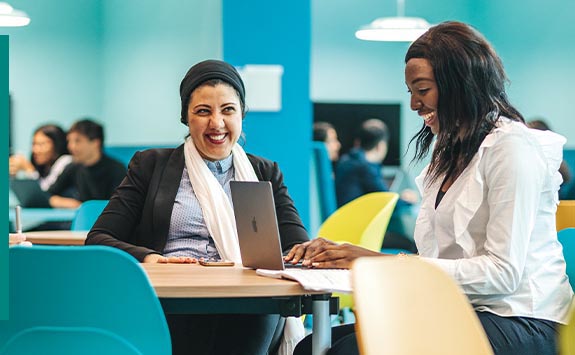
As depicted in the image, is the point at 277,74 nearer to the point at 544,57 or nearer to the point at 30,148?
the point at 30,148

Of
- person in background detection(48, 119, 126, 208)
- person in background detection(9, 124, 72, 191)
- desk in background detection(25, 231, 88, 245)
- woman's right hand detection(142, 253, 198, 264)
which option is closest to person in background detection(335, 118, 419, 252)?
person in background detection(48, 119, 126, 208)

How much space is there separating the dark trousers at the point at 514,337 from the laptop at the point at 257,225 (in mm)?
278

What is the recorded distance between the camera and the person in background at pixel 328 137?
33.3 feet

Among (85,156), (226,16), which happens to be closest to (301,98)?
(226,16)

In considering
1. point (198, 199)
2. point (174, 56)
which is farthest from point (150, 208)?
point (174, 56)

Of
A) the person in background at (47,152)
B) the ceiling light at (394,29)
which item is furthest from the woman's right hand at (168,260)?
the person in background at (47,152)

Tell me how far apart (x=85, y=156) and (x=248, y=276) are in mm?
5109

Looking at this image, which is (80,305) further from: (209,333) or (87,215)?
(87,215)

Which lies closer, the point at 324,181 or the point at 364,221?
the point at 364,221

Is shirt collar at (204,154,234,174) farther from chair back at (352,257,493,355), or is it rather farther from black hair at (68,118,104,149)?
black hair at (68,118,104,149)

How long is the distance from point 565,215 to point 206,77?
4.13 ft

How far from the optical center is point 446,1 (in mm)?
11758

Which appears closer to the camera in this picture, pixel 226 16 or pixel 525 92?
pixel 226 16

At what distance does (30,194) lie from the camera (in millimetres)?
7711
